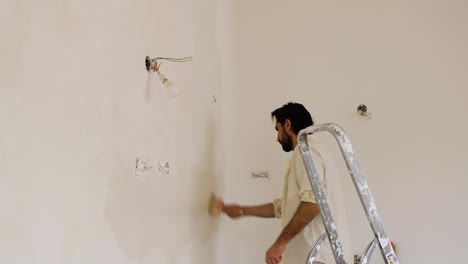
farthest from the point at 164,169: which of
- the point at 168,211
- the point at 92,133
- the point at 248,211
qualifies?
the point at 248,211

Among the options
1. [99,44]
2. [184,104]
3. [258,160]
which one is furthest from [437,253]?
[99,44]

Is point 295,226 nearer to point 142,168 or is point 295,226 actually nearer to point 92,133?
point 142,168

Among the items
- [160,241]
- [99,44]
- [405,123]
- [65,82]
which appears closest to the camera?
[65,82]

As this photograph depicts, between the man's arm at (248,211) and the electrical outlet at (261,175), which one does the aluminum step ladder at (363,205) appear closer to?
the man's arm at (248,211)

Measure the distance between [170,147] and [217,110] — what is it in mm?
845

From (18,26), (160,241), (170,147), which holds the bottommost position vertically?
(160,241)

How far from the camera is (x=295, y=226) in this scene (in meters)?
1.77

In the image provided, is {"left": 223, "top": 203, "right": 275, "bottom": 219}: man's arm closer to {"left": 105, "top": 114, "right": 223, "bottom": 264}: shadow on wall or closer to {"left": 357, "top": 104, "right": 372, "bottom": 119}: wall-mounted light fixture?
{"left": 105, "top": 114, "right": 223, "bottom": 264}: shadow on wall

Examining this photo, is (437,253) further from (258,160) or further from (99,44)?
(99,44)

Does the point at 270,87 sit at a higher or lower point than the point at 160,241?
higher

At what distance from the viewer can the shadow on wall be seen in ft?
3.59

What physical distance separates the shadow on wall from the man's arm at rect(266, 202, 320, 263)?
351mm

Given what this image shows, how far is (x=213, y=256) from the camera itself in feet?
7.12

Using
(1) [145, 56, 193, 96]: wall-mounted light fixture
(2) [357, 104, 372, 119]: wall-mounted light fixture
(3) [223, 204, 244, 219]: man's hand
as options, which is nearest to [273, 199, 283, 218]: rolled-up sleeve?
(3) [223, 204, 244, 219]: man's hand
